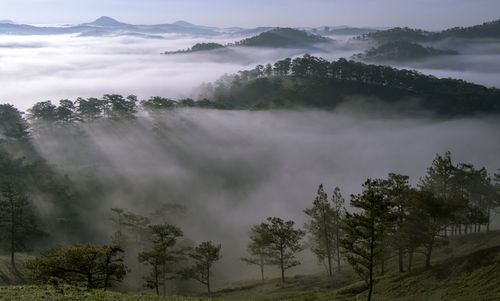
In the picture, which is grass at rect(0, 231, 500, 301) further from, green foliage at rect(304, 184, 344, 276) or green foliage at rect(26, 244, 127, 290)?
green foliage at rect(304, 184, 344, 276)

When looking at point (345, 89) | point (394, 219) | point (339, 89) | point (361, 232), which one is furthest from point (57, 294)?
point (345, 89)

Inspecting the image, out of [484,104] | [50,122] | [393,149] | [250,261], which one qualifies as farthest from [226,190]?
[484,104]

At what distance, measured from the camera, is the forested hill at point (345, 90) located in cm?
17488

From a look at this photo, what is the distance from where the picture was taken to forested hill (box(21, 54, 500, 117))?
175 metres

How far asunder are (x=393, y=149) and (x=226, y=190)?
266 feet

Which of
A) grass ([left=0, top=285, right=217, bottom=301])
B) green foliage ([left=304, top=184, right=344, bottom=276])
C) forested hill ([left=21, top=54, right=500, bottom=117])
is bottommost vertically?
green foliage ([left=304, top=184, right=344, bottom=276])

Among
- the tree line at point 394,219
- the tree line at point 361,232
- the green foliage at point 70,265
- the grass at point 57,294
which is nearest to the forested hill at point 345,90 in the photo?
the tree line at point 361,232

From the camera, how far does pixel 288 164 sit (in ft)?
414

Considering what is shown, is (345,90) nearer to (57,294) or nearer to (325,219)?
(325,219)

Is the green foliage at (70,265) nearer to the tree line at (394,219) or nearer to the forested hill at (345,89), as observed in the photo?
the tree line at (394,219)

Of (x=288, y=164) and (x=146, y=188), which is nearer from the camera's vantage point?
(x=146, y=188)

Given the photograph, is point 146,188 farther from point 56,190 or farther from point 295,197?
point 295,197

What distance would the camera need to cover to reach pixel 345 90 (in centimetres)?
18138

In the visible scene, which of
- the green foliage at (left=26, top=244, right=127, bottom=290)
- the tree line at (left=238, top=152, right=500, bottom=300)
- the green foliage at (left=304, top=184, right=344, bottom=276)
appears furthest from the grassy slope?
the green foliage at (left=26, top=244, right=127, bottom=290)
